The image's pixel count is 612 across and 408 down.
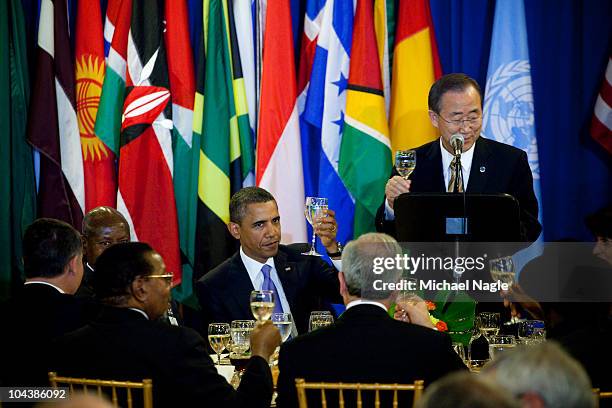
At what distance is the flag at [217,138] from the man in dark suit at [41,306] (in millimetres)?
2165

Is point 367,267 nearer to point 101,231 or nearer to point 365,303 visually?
point 365,303

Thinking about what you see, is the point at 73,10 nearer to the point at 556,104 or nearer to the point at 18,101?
the point at 18,101

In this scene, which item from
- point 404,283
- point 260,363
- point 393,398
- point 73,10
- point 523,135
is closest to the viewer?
point 393,398

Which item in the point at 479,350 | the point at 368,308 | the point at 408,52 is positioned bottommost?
the point at 479,350

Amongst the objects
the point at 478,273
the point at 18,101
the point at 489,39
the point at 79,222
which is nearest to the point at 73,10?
the point at 18,101

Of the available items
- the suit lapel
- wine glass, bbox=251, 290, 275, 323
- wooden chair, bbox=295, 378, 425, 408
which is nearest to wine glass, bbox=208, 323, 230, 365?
wine glass, bbox=251, 290, 275, 323

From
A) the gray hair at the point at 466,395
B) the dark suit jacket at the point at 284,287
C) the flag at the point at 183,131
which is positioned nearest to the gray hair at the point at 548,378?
the gray hair at the point at 466,395

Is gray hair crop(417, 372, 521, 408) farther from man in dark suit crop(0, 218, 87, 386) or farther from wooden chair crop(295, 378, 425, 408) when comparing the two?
man in dark suit crop(0, 218, 87, 386)

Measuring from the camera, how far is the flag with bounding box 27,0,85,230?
6102 mm

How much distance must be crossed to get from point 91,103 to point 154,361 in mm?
3459

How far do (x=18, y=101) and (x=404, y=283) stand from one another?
353cm

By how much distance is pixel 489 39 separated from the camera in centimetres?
623

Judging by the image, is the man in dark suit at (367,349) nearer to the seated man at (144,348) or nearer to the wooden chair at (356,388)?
the wooden chair at (356,388)

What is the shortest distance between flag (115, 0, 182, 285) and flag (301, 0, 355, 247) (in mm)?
937
